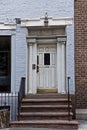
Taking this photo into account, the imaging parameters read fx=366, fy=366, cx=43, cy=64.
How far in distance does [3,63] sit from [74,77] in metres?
2.69

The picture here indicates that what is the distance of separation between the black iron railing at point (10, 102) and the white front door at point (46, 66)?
3.56ft

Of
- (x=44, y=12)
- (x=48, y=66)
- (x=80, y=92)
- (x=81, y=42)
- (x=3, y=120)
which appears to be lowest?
(x=3, y=120)

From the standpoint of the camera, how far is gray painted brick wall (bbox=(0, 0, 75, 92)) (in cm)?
1327

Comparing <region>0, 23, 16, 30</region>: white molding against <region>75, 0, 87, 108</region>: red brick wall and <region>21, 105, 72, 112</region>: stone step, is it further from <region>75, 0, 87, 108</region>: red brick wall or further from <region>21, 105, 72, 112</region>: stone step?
<region>21, 105, 72, 112</region>: stone step

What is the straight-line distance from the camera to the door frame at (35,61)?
13.3 meters

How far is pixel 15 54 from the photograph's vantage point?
13.5 meters

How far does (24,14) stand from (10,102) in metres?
3.27

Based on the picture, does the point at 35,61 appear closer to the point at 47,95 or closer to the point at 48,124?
the point at 47,95

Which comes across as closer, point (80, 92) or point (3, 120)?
point (3, 120)

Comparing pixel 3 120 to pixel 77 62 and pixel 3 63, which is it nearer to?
pixel 3 63

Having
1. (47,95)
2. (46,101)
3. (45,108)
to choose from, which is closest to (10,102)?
Answer: (47,95)

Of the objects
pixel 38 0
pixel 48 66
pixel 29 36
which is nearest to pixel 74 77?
pixel 48 66

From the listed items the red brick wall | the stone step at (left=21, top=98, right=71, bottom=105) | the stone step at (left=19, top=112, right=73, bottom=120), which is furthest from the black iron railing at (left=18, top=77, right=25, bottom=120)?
the red brick wall

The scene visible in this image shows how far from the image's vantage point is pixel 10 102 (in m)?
13.2
